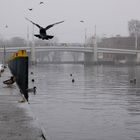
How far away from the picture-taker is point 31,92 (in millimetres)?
32250

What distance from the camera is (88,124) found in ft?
58.7

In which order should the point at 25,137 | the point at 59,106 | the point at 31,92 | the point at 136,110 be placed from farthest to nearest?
the point at 31,92 < the point at 59,106 < the point at 136,110 < the point at 25,137

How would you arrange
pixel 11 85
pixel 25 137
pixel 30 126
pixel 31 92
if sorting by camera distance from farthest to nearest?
pixel 31 92, pixel 11 85, pixel 30 126, pixel 25 137

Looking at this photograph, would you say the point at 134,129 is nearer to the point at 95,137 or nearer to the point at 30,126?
the point at 95,137

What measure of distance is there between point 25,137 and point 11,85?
58.6ft

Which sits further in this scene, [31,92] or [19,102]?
[31,92]

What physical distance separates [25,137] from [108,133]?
14.0 feet

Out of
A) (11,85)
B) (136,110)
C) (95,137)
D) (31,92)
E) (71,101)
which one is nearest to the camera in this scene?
(95,137)

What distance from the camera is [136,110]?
22562 millimetres

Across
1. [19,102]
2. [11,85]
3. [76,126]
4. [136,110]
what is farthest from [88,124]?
[11,85]

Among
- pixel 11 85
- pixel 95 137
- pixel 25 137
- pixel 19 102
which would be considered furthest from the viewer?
pixel 11 85

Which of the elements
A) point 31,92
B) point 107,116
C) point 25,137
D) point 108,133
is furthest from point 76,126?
point 31,92

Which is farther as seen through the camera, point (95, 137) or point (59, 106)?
point (59, 106)

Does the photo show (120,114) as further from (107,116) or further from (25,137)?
(25,137)
